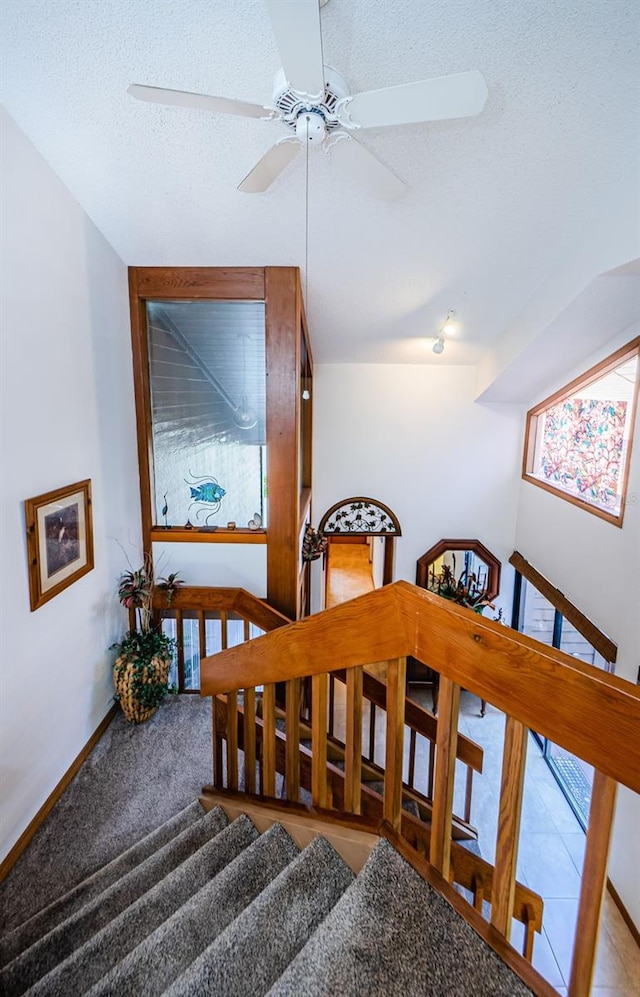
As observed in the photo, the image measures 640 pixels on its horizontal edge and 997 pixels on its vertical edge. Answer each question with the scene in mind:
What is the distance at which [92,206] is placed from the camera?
108 inches

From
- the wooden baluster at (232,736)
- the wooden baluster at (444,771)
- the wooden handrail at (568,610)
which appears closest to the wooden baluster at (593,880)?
the wooden baluster at (444,771)

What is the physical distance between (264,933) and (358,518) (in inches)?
195

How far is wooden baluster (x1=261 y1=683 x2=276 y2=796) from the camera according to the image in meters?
1.78

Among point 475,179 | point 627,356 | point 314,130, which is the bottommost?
point 627,356

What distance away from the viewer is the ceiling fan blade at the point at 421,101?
4.85 ft

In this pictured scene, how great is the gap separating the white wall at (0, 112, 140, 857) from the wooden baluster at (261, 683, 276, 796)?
51.7 inches

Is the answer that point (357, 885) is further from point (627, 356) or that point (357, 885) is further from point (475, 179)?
point (627, 356)

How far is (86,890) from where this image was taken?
1.93m

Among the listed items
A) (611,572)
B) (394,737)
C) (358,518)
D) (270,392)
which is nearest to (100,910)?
(394,737)

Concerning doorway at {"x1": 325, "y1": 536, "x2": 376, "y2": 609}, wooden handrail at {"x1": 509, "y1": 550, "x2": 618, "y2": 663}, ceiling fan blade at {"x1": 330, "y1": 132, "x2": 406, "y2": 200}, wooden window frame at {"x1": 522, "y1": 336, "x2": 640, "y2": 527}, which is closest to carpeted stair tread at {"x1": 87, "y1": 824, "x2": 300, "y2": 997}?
ceiling fan blade at {"x1": 330, "y1": 132, "x2": 406, "y2": 200}

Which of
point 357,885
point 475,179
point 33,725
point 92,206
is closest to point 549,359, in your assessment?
point 475,179

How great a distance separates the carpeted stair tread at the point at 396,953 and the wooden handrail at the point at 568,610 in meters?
3.54

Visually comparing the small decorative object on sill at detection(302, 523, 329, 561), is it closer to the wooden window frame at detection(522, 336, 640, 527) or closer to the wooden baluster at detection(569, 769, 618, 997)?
the wooden window frame at detection(522, 336, 640, 527)

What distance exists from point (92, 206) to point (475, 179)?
2310mm
